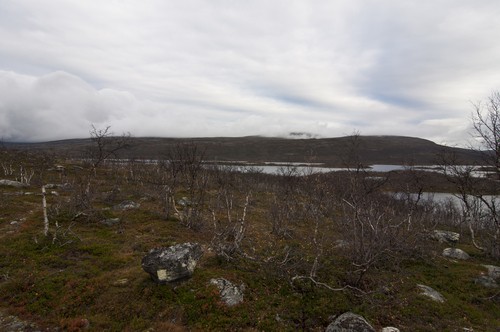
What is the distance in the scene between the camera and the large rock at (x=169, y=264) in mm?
14534

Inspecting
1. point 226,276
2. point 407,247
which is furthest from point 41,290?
point 407,247

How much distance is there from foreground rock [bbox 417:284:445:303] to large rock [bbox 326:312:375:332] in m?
6.94

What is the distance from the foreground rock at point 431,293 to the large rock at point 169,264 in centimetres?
1374

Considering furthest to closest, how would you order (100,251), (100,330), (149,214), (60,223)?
1. (149,214)
2. (60,223)
3. (100,251)
4. (100,330)

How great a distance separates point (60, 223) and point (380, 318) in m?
27.4

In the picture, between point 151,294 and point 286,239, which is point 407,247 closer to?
point 286,239

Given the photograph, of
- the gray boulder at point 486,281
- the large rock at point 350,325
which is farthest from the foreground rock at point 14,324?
the gray boulder at point 486,281

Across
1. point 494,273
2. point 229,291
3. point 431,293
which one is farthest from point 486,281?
point 229,291

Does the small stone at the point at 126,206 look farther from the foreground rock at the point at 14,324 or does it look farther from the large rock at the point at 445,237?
the large rock at the point at 445,237

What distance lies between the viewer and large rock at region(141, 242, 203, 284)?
1453cm

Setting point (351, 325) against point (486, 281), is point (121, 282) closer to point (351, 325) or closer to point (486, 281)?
point (351, 325)

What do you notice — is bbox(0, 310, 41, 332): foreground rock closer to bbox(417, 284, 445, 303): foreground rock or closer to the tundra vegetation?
the tundra vegetation

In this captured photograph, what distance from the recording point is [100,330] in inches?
455

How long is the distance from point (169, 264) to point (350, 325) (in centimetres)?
935
